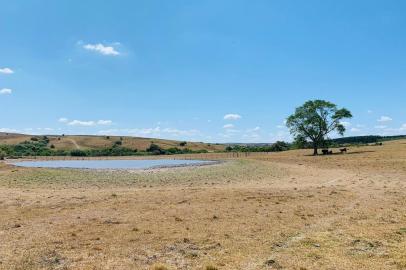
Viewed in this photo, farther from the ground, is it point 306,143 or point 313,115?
point 313,115

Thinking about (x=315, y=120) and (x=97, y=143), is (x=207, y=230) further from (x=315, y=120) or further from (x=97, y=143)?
(x=97, y=143)

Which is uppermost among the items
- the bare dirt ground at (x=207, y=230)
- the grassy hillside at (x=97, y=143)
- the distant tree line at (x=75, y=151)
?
the grassy hillside at (x=97, y=143)

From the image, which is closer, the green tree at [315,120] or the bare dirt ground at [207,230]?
the bare dirt ground at [207,230]

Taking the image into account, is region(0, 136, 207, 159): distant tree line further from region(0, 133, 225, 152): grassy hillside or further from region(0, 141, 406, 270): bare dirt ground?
region(0, 141, 406, 270): bare dirt ground

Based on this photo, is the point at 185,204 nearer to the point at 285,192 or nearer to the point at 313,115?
the point at 285,192

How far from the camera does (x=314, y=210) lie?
1944cm

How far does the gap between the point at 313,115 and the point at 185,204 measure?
69931 millimetres

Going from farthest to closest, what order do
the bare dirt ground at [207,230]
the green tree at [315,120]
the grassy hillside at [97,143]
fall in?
the grassy hillside at [97,143] < the green tree at [315,120] < the bare dirt ground at [207,230]

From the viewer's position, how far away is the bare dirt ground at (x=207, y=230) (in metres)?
11.3

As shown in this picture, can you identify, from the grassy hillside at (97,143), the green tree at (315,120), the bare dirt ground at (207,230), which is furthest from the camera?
the grassy hillside at (97,143)

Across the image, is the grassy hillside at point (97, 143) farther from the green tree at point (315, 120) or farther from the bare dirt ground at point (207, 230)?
the bare dirt ground at point (207, 230)

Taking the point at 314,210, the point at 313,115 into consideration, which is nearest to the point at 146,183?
the point at 314,210

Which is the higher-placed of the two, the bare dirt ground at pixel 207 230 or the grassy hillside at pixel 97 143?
the grassy hillside at pixel 97 143

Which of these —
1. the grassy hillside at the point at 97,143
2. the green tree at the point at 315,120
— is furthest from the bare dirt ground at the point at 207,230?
the grassy hillside at the point at 97,143
